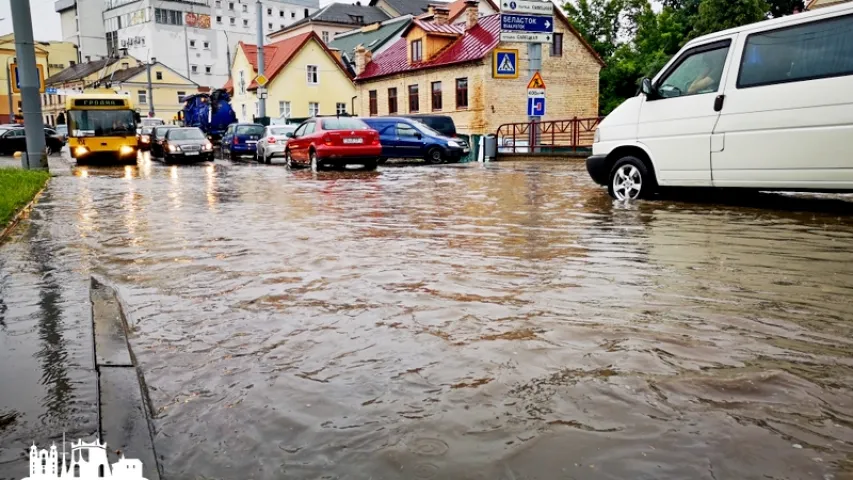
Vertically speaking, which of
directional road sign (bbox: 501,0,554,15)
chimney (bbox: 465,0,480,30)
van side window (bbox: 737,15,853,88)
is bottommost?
van side window (bbox: 737,15,853,88)

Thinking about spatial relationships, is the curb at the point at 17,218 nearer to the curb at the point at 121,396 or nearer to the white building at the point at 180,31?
the curb at the point at 121,396

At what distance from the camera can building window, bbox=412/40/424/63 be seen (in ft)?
143

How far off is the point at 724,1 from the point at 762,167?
3721 cm

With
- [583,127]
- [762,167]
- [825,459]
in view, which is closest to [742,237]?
[762,167]

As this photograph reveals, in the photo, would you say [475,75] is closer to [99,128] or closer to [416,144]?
[416,144]

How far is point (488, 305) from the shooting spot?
15.2 feet

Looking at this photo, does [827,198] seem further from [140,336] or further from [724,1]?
[724,1]

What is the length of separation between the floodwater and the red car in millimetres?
12440

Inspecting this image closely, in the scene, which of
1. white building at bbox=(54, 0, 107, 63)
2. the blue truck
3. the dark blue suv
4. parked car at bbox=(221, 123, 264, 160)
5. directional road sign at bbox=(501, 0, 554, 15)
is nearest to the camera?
directional road sign at bbox=(501, 0, 554, 15)

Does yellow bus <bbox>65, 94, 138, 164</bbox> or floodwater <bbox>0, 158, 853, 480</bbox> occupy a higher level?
yellow bus <bbox>65, 94, 138, 164</bbox>

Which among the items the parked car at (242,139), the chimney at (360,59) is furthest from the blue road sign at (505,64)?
the chimney at (360,59)

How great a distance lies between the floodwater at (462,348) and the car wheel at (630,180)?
6.10ft

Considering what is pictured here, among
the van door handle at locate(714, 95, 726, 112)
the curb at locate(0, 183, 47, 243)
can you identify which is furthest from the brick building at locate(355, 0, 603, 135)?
the van door handle at locate(714, 95, 726, 112)

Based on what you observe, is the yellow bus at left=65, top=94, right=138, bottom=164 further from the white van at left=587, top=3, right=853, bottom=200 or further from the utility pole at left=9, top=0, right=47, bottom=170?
the white van at left=587, top=3, right=853, bottom=200
